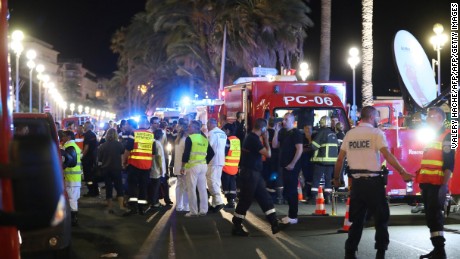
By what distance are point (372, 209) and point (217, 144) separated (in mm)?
6728

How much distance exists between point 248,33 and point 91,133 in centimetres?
1952

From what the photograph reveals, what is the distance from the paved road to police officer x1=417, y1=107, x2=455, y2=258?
2.22ft

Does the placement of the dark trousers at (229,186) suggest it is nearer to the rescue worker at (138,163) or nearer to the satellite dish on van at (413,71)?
the rescue worker at (138,163)

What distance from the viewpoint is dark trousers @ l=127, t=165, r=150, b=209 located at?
14.2 meters

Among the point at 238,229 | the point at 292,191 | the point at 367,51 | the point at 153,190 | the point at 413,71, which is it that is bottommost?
the point at 238,229

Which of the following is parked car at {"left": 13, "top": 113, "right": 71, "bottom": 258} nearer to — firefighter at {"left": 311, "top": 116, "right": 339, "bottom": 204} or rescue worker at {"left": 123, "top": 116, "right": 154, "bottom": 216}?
rescue worker at {"left": 123, "top": 116, "right": 154, "bottom": 216}

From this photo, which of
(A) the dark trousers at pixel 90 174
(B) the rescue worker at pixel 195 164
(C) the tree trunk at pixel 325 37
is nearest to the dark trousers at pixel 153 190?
(B) the rescue worker at pixel 195 164

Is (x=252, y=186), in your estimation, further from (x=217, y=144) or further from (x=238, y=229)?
(x=217, y=144)

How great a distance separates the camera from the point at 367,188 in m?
8.24

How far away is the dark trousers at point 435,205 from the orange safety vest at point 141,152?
22.0 ft

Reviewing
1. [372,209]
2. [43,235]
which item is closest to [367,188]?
[372,209]

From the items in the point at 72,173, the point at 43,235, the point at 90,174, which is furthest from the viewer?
the point at 90,174

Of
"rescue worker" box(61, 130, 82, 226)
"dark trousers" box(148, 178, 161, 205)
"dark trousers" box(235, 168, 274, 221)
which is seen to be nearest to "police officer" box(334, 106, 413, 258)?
"dark trousers" box(235, 168, 274, 221)

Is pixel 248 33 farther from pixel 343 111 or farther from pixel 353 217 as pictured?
pixel 353 217
